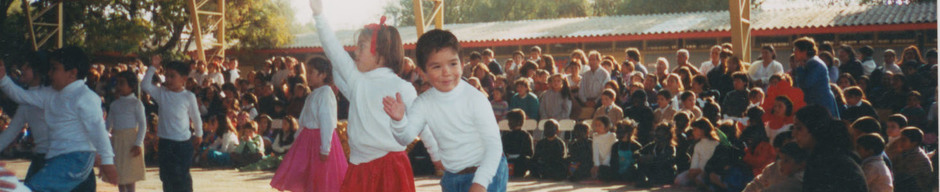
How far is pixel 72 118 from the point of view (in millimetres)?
5383

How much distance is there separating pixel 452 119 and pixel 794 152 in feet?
6.99

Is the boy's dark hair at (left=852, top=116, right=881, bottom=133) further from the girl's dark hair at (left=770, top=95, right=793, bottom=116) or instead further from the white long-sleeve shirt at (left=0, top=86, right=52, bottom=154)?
the white long-sleeve shirt at (left=0, top=86, right=52, bottom=154)

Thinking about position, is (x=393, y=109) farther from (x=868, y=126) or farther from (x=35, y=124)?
(x=868, y=126)

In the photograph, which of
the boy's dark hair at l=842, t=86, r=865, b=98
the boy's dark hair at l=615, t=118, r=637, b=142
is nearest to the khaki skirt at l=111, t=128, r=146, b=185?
the boy's dark hair at l=615, t=118, r=637, b=142

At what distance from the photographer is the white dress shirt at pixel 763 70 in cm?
1073

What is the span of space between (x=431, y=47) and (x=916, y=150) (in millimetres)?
4889

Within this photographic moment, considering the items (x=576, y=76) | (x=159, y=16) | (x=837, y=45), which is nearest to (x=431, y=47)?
(x=576, y=76)

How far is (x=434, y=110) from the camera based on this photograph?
402 centimetres

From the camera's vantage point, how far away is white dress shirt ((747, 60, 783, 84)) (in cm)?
1073

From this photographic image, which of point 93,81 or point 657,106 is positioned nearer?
point 657,106

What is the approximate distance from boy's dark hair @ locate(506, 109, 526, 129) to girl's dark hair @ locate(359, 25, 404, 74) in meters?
5.79

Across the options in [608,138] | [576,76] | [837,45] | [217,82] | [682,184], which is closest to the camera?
[682,184]

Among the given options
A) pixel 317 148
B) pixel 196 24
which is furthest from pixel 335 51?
pixel 196 24

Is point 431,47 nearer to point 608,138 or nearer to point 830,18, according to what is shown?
point 608,138
